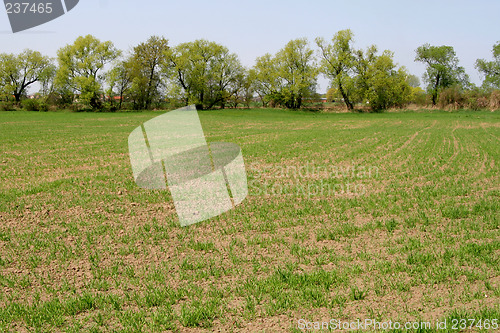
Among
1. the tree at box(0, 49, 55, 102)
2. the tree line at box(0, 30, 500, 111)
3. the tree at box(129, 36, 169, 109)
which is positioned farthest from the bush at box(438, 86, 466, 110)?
the tree at box(0, 49, 55, 102)

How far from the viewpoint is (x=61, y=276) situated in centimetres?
565

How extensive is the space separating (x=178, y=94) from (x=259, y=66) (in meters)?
18.4

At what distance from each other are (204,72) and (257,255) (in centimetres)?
7299

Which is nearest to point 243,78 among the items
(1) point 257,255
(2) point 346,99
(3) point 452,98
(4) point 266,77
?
(4) point 266,77

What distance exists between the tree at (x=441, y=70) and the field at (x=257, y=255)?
80.2m

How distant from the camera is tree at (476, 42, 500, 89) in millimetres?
75562

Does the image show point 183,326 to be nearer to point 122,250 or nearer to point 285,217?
point 122,250

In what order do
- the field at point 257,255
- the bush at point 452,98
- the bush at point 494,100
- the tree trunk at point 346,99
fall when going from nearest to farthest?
the field at point 257,255 → the bush at point 494,100 → the bush at point 452,98 → the tree trunk at point 346,99

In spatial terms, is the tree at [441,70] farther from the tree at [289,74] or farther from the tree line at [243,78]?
the tree at [289,74]

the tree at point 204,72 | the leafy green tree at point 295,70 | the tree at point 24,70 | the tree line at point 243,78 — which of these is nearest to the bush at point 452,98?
the tree line at point 243,78

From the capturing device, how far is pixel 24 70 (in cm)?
8481

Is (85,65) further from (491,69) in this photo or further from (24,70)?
(491,69)

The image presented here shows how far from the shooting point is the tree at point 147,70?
79.2 metres

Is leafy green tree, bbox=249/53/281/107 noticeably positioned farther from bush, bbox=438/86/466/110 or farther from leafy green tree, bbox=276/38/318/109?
bush, bbox=438/86/466/110
